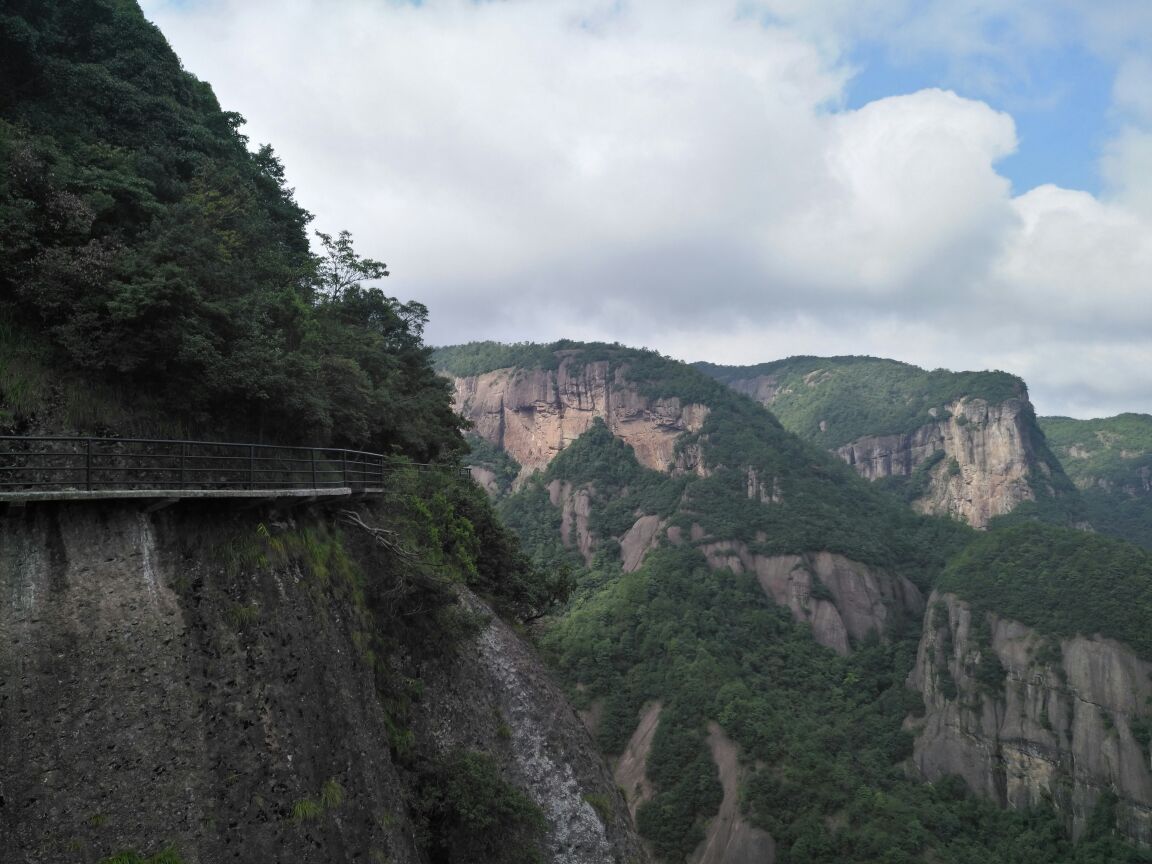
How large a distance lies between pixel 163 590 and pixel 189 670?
46.0 inches

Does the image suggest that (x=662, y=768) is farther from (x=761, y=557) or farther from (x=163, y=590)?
(x=163, y=590)

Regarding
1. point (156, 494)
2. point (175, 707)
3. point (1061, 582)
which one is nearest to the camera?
point (175, 707)

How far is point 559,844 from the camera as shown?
16500 millimetres

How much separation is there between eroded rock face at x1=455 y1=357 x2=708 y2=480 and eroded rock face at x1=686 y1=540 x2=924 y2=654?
98.5ft

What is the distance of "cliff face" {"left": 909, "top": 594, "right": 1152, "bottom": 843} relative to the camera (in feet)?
184

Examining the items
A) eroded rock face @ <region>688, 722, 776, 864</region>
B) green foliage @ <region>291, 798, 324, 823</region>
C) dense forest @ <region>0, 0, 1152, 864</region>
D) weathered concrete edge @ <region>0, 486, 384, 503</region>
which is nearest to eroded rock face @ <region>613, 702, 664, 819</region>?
dense forest @ <region>0, 0, 1152, 864</region>

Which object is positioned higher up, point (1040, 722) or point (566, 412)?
point (566, 412)

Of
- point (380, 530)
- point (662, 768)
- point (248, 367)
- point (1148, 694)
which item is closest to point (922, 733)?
point (1148, 694)

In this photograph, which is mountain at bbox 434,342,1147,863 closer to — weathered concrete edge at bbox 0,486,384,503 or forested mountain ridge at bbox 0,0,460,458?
forested mountain ridge at bbox 0,0,460,458

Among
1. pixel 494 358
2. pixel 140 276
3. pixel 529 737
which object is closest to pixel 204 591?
pixel 140 276

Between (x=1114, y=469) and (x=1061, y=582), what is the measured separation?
131 metres

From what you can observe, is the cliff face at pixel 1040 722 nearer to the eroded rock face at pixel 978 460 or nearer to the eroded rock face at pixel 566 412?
the eroded rock face at pixel 566 412

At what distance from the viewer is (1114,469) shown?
172 m

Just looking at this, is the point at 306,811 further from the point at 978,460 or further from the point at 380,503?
the point at 978,460
